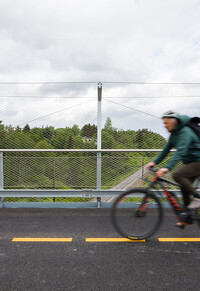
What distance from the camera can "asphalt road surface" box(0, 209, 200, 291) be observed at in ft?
8.28

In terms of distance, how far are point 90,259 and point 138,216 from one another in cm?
94

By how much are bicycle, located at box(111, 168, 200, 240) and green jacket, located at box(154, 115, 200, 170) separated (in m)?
0.36

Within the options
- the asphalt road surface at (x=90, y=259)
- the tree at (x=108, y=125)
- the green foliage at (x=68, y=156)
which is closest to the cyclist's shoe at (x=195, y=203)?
the asphalt road surface at (x=90, y=259)

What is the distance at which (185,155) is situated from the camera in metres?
3.24

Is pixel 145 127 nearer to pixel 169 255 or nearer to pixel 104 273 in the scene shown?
pixel 169 255

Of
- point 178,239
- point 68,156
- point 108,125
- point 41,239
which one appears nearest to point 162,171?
point 178,239

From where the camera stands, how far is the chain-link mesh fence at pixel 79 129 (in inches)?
228

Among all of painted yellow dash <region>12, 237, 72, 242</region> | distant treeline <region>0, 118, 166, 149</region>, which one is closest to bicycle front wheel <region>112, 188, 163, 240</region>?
painted yellow dash <region>12, 237, 72, 242</region>

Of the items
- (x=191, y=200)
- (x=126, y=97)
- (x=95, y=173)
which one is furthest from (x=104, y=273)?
(x=126, y=97)

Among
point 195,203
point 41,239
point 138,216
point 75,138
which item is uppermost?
point 75,138

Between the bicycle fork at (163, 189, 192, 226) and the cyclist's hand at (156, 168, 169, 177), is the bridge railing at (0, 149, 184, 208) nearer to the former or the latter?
the bicycle fork at (163, 189, 192, 226)

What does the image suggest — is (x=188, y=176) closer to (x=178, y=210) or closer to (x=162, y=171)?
(x=162, y=171)

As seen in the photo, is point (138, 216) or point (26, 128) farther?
point (26, 128)

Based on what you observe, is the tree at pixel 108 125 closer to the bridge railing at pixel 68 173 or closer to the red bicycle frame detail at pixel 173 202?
the bridge railing at pixel 68 173
